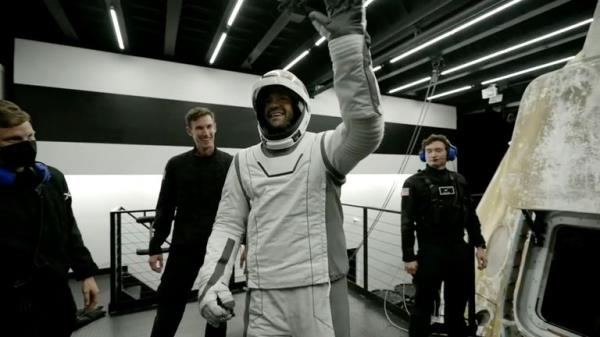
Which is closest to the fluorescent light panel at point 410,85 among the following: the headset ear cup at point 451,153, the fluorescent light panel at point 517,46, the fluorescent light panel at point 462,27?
the fluorescent light panel at point 517,46

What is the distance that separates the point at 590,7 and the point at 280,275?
18.7 feet

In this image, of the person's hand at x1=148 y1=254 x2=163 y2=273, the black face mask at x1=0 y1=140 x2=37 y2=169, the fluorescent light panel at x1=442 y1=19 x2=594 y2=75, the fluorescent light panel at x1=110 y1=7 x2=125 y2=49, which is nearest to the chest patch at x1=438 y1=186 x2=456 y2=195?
the person's hand at x1=148 y1=254 x2=163 y2=273

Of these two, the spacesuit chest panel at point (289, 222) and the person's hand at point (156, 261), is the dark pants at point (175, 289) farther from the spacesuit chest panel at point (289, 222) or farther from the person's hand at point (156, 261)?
the spacesuit chest panel at point (289, 222)

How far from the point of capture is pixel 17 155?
1.43m

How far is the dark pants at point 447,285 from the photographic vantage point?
7.60ft

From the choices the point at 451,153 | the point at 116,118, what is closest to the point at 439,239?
the point at 451,153

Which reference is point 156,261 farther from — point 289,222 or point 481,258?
point 481,258

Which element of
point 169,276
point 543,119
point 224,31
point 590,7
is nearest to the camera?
point 543,119

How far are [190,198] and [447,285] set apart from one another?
84.7 inches

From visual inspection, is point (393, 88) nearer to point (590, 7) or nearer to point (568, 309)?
point (590, 7)

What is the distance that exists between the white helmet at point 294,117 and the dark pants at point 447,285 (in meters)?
1.82

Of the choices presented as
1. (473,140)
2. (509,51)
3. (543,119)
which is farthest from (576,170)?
(473,140)

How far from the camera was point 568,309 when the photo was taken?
1062 mm

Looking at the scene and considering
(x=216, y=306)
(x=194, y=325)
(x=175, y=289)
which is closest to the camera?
(x=216, y=306)
